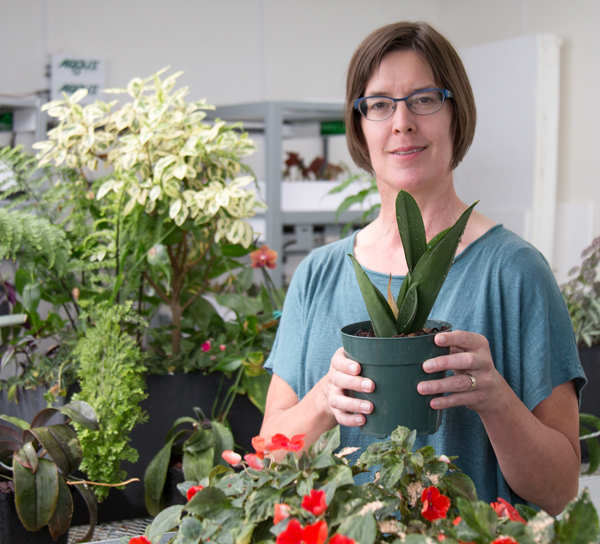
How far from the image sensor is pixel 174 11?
345cm

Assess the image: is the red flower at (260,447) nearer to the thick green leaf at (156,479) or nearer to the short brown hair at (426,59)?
the short brown hair at (426,59)

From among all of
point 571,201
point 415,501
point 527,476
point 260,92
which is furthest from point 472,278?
point 260,92

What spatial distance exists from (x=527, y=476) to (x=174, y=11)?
11.2 ft

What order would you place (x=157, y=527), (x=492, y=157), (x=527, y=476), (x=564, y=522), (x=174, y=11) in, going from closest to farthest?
Result: 1. (x=564, y=522)
2. (x=157, y=527)
3. (x=527, y=476)
4. (x=492, y=157)
5. (x=174, y=11)

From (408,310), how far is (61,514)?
0.68 meters

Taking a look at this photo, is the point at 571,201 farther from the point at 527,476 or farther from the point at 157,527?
the point at 157,527

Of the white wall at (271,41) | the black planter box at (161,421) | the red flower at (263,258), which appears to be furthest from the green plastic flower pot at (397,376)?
the white wall at (271,41)

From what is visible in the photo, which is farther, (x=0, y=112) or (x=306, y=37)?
(x=306, y=37)

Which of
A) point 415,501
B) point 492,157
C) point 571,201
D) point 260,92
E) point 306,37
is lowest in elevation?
point 415,501

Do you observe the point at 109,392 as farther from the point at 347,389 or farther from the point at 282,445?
the point at 282,445

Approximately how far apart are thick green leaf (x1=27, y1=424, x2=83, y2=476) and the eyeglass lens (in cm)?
69

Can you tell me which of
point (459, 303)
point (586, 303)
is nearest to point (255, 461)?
point (459, 303)

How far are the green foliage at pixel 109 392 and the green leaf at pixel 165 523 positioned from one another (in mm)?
614

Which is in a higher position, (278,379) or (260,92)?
(260,92)
